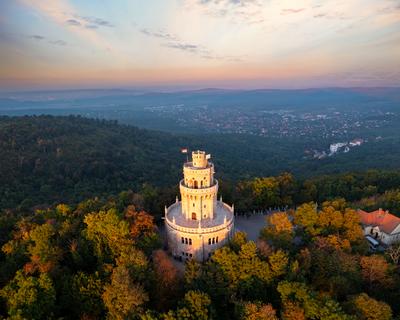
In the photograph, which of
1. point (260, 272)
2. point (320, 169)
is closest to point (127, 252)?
point (260, 272)

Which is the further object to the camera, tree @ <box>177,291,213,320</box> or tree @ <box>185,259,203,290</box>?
tree @ <box>185,259,203,290</box>

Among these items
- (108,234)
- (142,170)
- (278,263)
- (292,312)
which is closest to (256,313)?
(292,312)

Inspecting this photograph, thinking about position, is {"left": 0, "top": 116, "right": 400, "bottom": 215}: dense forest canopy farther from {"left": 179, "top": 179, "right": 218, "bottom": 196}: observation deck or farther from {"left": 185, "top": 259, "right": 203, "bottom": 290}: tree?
{"left": 185, "top": 259, "right": 203, "bottom": 290}: tree

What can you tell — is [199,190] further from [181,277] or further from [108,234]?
[108,234]

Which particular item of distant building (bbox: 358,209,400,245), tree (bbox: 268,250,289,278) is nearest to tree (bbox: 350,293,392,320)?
tree (bbox: 268,250,289,278)

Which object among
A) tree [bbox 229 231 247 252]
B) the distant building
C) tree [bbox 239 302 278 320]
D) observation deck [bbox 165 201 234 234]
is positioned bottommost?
the distant building

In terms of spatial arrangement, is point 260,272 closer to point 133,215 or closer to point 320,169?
point 133,215
